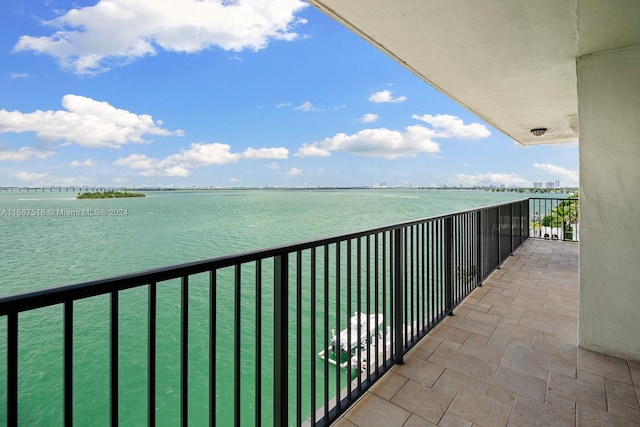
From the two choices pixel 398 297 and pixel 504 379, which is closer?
pixel 504 379

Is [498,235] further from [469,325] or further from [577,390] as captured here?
[577,390]

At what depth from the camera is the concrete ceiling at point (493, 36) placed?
1.80 m

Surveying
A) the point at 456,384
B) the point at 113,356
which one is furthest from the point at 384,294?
the point at 113,356

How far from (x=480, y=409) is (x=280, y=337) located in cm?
125

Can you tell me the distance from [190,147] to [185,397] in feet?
182

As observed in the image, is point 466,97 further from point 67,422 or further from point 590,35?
point 67,422

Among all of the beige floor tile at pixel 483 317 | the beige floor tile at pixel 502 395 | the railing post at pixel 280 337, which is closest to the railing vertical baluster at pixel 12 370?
the railing post at pixel 280 337

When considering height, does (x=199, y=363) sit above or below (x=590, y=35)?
below

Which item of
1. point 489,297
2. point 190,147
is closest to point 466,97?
point 489,297

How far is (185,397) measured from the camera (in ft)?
3.39

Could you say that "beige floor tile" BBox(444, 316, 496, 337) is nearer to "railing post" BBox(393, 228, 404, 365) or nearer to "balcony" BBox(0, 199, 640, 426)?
"balcony" BBox(0, 199, 640, 426)

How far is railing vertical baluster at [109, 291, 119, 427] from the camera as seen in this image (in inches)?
32.1

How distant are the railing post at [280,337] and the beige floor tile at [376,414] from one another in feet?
1.58

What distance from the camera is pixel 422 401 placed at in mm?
1744
